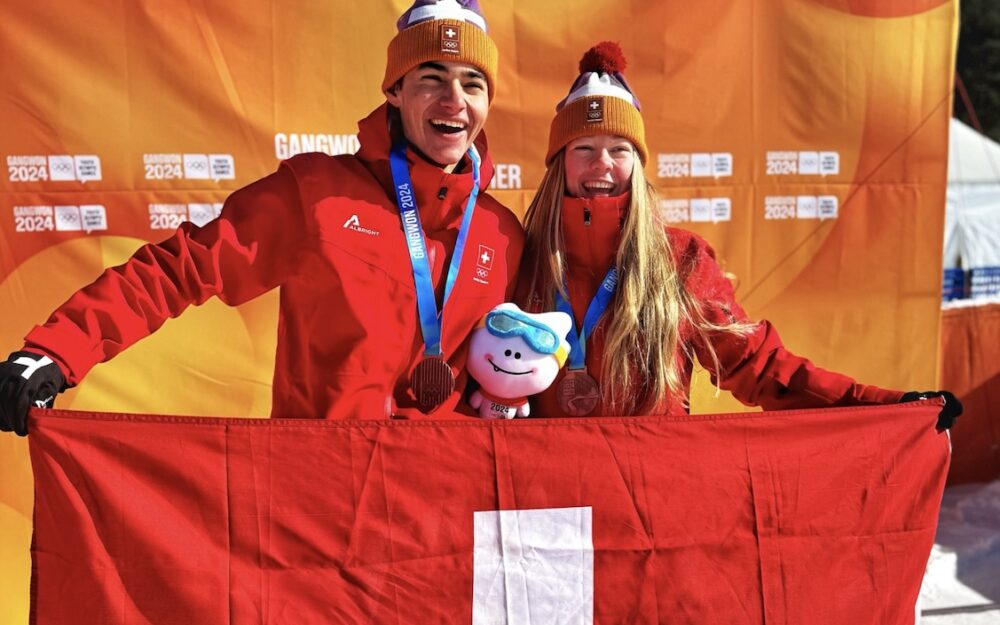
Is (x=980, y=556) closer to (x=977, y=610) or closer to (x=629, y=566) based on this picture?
(x=977, y=610)

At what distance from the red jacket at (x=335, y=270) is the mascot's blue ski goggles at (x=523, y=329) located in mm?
104

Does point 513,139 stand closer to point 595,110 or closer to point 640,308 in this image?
point 595,110

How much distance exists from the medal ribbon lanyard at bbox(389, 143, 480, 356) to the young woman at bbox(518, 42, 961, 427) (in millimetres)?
285

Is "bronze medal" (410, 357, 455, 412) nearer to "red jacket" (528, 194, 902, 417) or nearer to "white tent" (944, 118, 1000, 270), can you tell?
Answer: "red jacket" (528, 194, 902, 417)

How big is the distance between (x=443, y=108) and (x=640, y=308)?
735 mm

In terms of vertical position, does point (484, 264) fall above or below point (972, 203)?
below

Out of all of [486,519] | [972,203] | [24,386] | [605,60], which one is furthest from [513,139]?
[972,203]

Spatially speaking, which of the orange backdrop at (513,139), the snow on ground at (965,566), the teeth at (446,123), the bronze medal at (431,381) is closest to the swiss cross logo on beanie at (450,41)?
the teeth at (446,123)

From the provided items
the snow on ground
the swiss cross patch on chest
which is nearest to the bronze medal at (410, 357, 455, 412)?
the swiss cross patch on chest

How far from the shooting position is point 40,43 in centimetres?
356

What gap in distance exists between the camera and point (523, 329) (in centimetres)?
212

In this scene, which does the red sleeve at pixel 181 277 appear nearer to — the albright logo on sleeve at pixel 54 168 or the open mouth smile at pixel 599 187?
the open mouth smile at pixel 599 187

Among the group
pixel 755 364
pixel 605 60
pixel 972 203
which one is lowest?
pixel 755 364

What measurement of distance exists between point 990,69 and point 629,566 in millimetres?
29234
